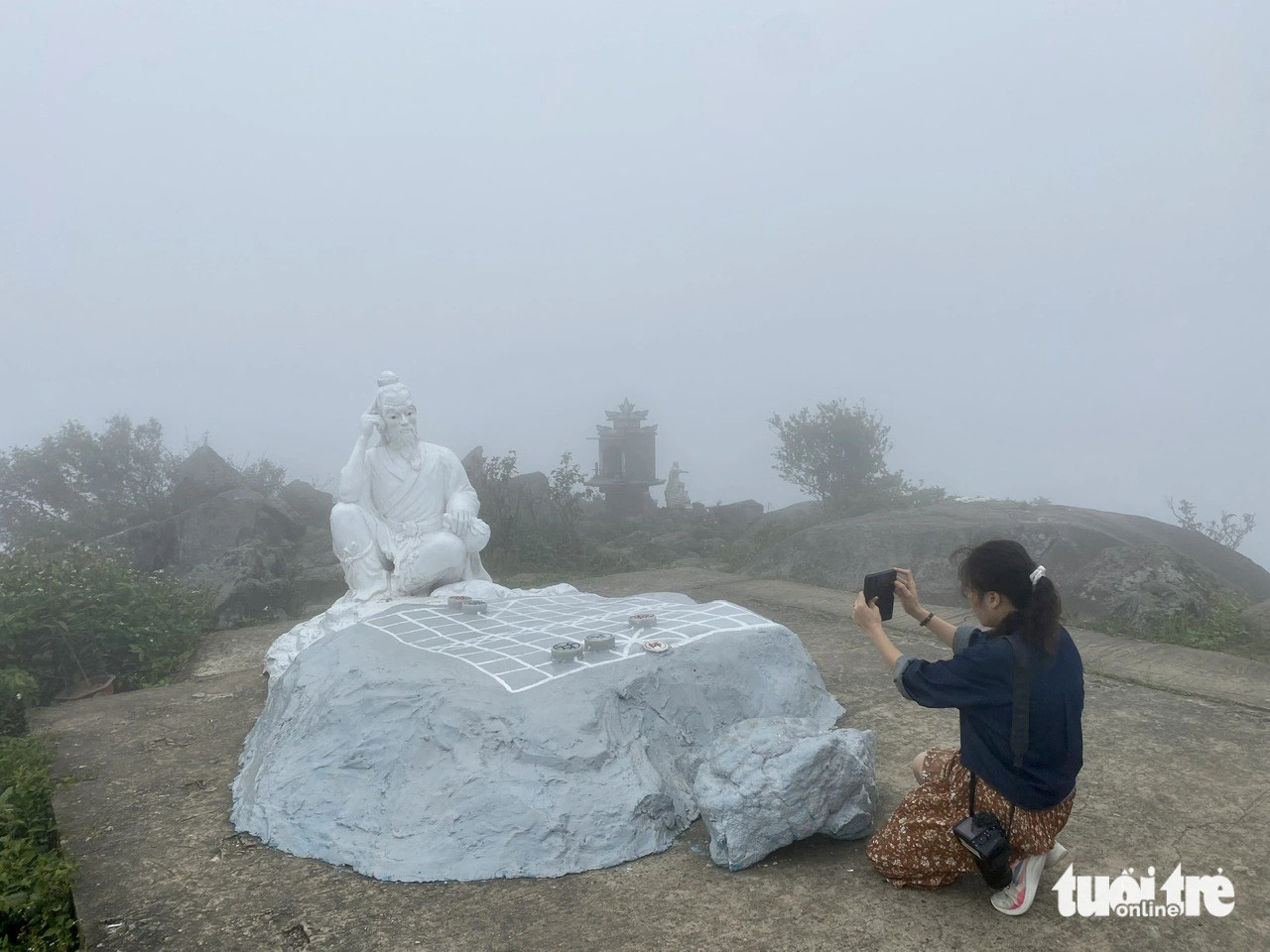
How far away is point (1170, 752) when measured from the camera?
3773 millimetres

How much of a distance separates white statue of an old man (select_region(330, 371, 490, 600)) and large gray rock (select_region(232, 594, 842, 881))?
143 cm

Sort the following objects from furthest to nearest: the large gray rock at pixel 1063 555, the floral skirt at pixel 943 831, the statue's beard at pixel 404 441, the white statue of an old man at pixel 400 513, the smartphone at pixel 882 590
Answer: the large gray rock at pixel 1063 555 < the statue's beard at pixel 404 441 < the white statue of an old man at pixel 400 513 < the smartphone at pixel 882 590 < the floral skirt at pixel 943 831

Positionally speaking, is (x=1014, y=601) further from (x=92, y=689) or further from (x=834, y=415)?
(x=834, y=415)

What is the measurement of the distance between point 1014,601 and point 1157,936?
39.7 inches

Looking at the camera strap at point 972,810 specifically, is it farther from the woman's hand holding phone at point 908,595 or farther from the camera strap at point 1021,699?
the woman's hand holding phone at point 908,595

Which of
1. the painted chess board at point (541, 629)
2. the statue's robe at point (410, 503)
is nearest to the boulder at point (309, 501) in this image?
the statue's robe at point (410, 503)

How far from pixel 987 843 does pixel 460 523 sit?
3.93m

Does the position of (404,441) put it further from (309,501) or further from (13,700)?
(309,501)

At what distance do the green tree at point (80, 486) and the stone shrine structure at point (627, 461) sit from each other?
6442 mm

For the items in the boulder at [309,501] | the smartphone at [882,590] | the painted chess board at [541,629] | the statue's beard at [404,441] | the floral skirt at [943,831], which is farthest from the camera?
the boulder at [309,501]

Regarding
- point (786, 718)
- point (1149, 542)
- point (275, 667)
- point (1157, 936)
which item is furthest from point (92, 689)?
point (1149, 542)

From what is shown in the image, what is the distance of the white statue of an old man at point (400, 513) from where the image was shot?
550 centimetres

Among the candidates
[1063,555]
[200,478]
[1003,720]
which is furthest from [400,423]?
[200,478]

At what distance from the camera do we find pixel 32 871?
271cm
